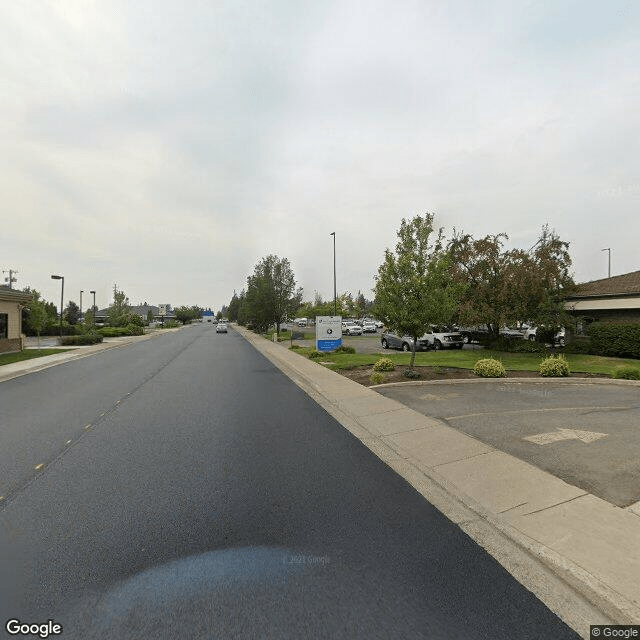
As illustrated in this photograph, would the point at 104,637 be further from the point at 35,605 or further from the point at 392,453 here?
the point at 392,453

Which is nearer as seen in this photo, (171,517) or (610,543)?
(610,543)

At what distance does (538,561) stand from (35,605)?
4.19 meters

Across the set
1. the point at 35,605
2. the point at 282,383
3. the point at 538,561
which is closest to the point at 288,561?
the point at 35,605

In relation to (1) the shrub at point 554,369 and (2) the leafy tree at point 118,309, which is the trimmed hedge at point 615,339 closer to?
(1) the shrub at point 554,369

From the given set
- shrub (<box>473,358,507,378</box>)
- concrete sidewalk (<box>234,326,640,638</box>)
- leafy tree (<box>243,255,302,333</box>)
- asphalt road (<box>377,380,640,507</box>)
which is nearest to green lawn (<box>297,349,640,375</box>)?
shrub (<box>473,358,507,378</box>)

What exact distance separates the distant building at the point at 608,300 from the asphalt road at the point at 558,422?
1093 cm

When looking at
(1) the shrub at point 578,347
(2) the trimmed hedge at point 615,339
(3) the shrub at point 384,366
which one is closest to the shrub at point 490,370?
(3) the shrub at point 384,366

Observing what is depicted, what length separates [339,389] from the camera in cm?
1223

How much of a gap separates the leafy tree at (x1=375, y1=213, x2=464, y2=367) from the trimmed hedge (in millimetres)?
11383

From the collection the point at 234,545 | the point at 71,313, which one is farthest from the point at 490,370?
the point at 71,313

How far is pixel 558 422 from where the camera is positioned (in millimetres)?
8133

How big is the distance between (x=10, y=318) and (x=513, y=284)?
31975 millimetres

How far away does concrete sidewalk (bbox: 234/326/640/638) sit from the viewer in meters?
3.04

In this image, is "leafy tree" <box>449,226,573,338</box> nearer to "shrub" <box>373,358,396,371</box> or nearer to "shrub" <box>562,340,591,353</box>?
"shrub" <box>562,340,591,353</box>
